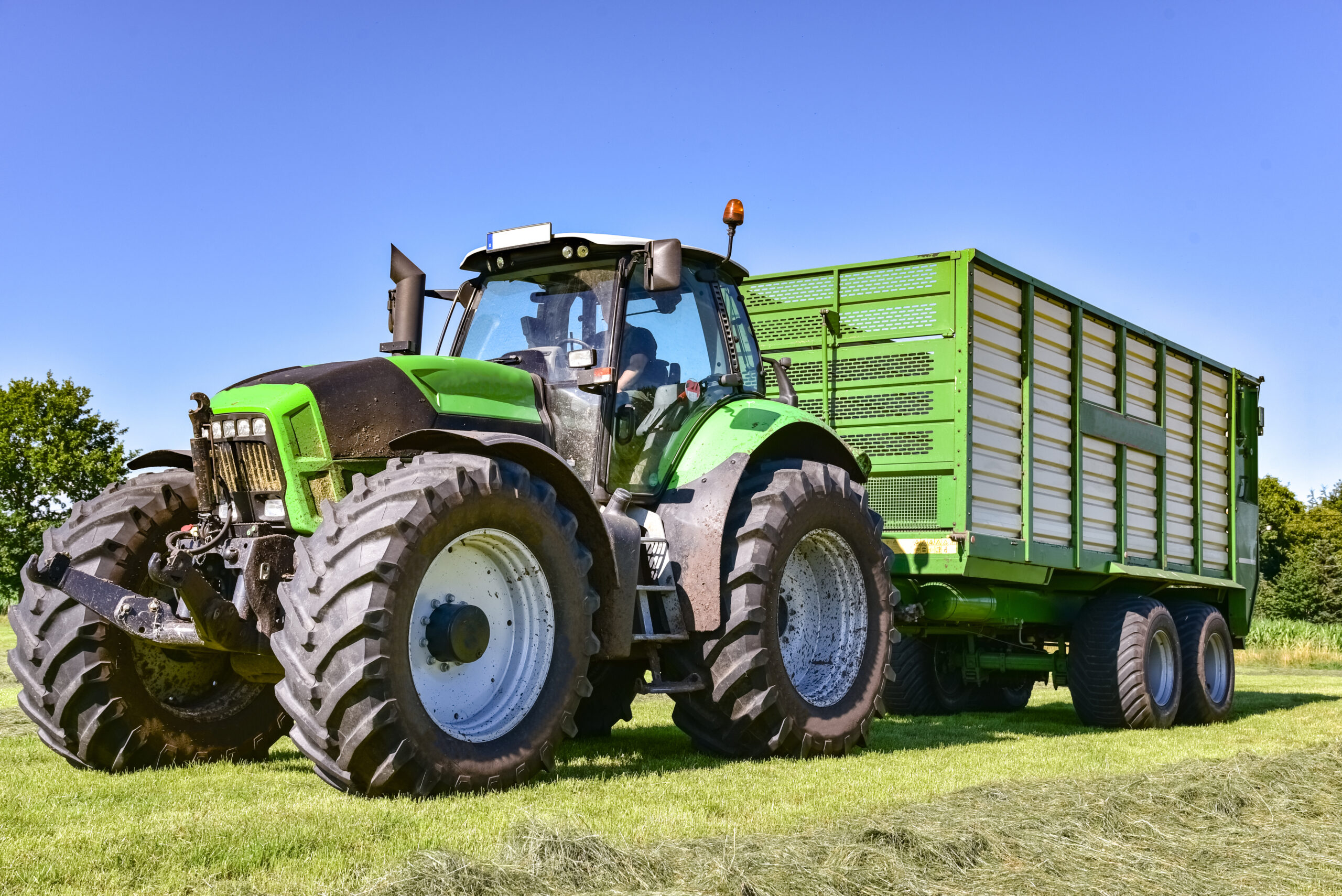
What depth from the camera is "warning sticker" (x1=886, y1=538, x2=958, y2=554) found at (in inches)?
356

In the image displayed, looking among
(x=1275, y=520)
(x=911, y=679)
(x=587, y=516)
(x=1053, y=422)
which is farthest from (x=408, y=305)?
(x=1275, y=520)

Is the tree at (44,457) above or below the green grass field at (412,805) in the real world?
above

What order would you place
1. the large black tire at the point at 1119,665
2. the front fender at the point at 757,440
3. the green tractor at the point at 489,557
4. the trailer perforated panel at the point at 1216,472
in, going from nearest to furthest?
the green tractor at the point at 489,557 → the front fender at the point at 757,440 → the large black tire at the point at 1119,665 → the trailer perforated panel at the point at 1216,472

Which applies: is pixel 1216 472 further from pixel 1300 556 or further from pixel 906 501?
pixel 1300 556

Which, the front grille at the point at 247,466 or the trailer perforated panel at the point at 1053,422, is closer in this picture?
the front grille at the point at 247,466

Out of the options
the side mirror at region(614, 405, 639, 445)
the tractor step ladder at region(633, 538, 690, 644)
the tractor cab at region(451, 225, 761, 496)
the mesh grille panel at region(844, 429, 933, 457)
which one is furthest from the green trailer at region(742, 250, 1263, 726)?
the side mirror at region(614, 405, 639, 445)

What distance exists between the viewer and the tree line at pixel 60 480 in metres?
38.7

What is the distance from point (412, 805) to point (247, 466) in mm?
1932

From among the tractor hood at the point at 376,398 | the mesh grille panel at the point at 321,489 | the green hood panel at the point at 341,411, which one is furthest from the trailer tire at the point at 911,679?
the mesh grille panel at the point at 321,489

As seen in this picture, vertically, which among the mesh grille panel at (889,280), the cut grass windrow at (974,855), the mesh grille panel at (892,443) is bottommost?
the cut grass windrow at (974,855)

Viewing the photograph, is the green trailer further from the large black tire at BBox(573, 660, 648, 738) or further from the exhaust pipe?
the exhaust pipe

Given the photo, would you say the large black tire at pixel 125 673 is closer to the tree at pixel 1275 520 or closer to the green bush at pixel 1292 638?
→ the green bush at pixel 1292 638

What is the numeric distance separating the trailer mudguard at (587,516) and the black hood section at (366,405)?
134 millimetres

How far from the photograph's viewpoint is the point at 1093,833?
4965mm
